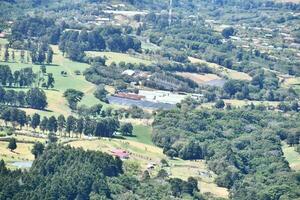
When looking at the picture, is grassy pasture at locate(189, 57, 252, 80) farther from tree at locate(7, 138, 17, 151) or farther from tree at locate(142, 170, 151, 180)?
tree at locate(142, 170, 151, 180)

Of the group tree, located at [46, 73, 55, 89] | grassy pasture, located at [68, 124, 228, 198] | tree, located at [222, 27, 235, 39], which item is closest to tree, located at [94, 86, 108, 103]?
tree, located at [46, 73, 55, 89]

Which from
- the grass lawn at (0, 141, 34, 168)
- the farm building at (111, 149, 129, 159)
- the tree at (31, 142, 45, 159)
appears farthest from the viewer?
the farm building at (111, 149, 129, 159)

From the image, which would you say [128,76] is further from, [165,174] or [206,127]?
[165,174]

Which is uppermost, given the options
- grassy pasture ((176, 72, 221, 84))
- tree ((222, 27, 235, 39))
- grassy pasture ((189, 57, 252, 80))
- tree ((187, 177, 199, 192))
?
tree ((187, 177, 199, 192))

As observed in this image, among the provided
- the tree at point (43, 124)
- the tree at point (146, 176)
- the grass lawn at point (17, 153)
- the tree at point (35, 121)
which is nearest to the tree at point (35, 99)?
the tree at point (35, 121)

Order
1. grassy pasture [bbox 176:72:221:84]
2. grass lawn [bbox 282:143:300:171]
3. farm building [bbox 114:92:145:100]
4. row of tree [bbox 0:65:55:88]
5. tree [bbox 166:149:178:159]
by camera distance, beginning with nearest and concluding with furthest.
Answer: tree [bbox 166:149:178:159], grass lawn [bbox 282:143:300:171], row of tree [bbox 0:65:55:88], farm building [bbox 114:92:145:100], grassy pasture [bbox 176:72:221:84]

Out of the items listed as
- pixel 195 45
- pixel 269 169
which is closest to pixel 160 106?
pixel 269 169

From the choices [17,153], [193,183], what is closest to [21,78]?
[17,153]
